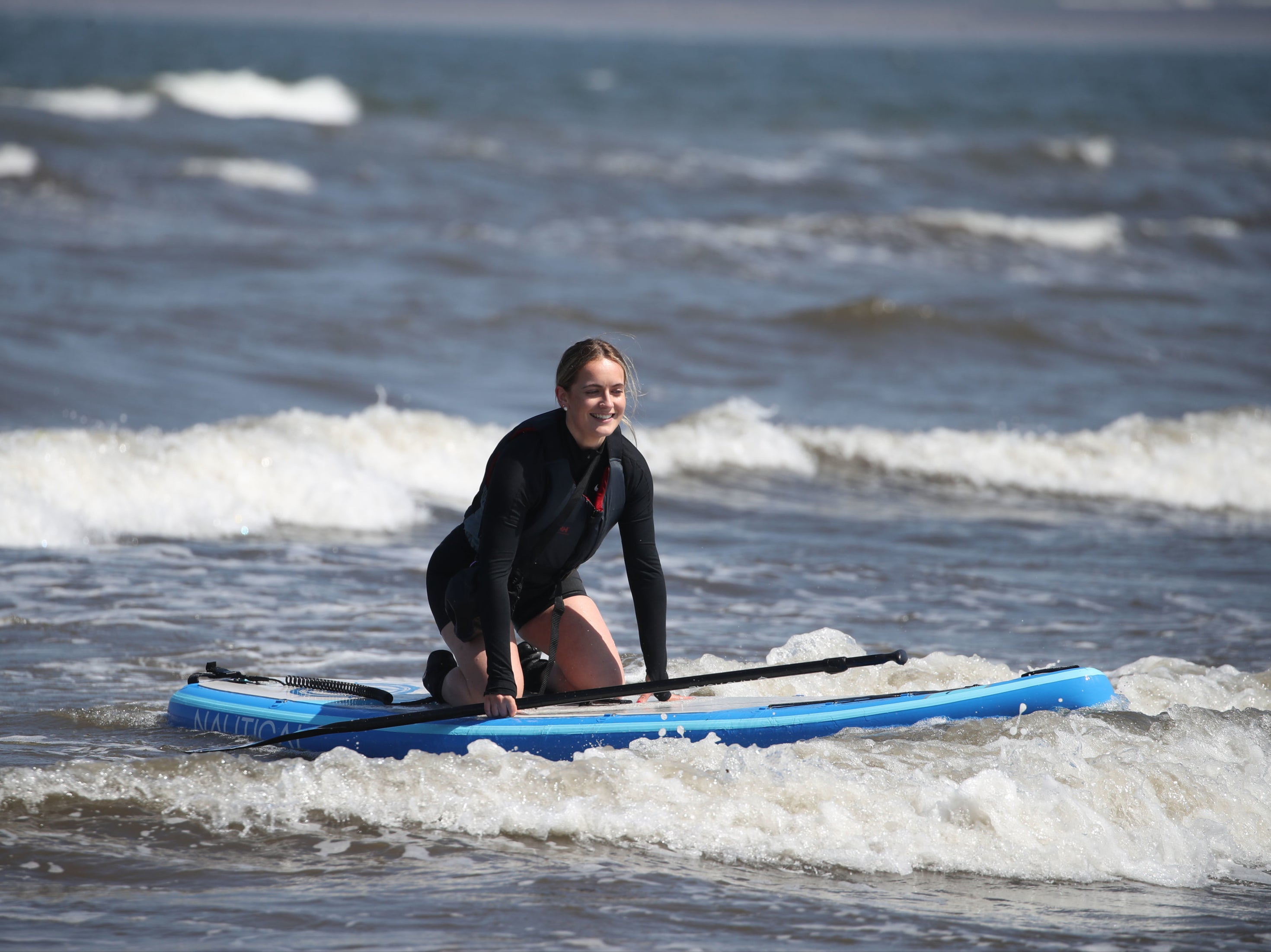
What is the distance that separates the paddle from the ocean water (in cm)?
13

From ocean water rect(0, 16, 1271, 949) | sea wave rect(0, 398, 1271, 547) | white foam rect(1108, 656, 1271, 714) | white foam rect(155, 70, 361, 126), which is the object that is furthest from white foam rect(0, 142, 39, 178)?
white foam rect(1108, 656, 1271, 714)

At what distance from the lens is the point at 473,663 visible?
4.21 m

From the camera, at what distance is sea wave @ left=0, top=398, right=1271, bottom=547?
7496 millimetres

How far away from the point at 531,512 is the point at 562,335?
9157mm

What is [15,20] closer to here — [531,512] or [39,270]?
[39,270]

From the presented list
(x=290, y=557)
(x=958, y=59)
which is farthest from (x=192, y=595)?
(x=958, y=59)

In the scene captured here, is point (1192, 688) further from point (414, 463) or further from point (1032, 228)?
point (1032, 228)

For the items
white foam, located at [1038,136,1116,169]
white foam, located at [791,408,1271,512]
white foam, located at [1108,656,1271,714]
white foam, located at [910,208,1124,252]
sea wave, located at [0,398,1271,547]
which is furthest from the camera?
white foam, located at [1038,136,1116,169]

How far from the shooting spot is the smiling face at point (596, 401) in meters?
3.95

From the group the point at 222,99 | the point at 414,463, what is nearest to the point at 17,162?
the point at 414,463

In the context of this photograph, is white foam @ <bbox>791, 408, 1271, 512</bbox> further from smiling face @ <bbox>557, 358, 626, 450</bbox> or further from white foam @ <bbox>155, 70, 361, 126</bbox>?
white foam @ <bbox>155, 70, 361, 126</bbox>

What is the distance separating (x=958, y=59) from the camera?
317 feet

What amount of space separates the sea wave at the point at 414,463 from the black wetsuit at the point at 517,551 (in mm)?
3603

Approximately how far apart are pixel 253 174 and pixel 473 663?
17404 mm
